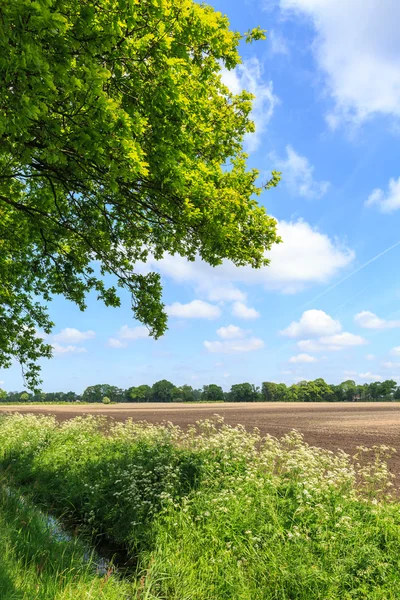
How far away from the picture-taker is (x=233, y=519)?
7320mm

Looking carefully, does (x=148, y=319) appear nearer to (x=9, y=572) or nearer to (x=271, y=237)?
(x=271, y=237)

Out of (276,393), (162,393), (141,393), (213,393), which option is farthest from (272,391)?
(141,393)

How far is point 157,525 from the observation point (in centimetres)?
770

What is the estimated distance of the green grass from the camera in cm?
499

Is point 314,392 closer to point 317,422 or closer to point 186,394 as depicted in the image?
point 186,394

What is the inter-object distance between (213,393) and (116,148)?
19426 centimetres

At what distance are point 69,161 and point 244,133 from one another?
20.2 feet

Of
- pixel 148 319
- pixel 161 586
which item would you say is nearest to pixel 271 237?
pixel 148 319

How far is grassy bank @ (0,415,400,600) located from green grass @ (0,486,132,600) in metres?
0.76

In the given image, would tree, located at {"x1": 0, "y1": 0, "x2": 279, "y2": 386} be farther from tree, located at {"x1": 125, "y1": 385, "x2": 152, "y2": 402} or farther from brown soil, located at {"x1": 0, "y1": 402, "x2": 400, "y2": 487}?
tree, located at {"x1": 125, "y1": 385, "x2": 152, "y2": 402}

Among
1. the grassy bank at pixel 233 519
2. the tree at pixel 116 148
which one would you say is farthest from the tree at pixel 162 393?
the grassy bank at pixel 233 519

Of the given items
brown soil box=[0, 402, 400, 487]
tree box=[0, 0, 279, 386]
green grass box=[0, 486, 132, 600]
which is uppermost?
tree box=[0, 0, 279, 386]

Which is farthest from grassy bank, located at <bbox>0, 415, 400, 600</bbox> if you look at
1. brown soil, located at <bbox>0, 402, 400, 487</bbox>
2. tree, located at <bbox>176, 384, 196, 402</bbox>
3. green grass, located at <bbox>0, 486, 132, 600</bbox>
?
tree, located at <bbox>176, 384, 196, 402</bbox>

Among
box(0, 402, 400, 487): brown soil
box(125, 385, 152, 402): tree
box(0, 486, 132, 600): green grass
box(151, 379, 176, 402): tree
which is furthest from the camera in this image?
box(125, 385, 152, 402): tree
